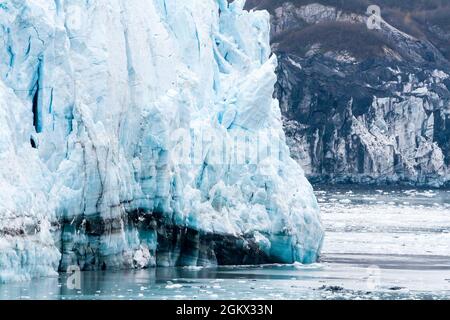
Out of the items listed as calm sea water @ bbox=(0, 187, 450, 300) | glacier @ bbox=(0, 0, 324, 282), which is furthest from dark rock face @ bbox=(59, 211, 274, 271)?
calm sea water @ bbox=(0, 187, 450, 300)

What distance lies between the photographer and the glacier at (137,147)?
2139 cm

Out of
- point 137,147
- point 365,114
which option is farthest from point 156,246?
point 365,114

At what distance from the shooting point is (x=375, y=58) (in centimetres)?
12694

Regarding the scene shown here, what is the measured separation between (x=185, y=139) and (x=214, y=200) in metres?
1.33

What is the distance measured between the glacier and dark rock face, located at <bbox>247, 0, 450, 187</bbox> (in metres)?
74.0

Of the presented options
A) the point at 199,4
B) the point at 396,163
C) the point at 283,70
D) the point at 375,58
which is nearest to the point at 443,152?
the point at 396,163

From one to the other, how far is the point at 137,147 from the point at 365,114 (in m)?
82.9

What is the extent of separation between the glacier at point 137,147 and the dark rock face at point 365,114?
243ft

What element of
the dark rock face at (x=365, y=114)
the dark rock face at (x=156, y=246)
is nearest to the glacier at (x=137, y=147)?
the dark rock face at (x=156, y=246)

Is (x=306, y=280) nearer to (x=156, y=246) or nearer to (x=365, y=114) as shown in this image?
(x=156, y=246)

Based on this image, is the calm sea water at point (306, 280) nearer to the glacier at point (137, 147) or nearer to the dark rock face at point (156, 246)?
the dark rock face at point (156, 246)

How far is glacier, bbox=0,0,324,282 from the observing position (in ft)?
70.2

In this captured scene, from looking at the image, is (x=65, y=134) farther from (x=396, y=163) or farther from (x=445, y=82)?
(x=445, y=82)

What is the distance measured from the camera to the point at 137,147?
23.7m
